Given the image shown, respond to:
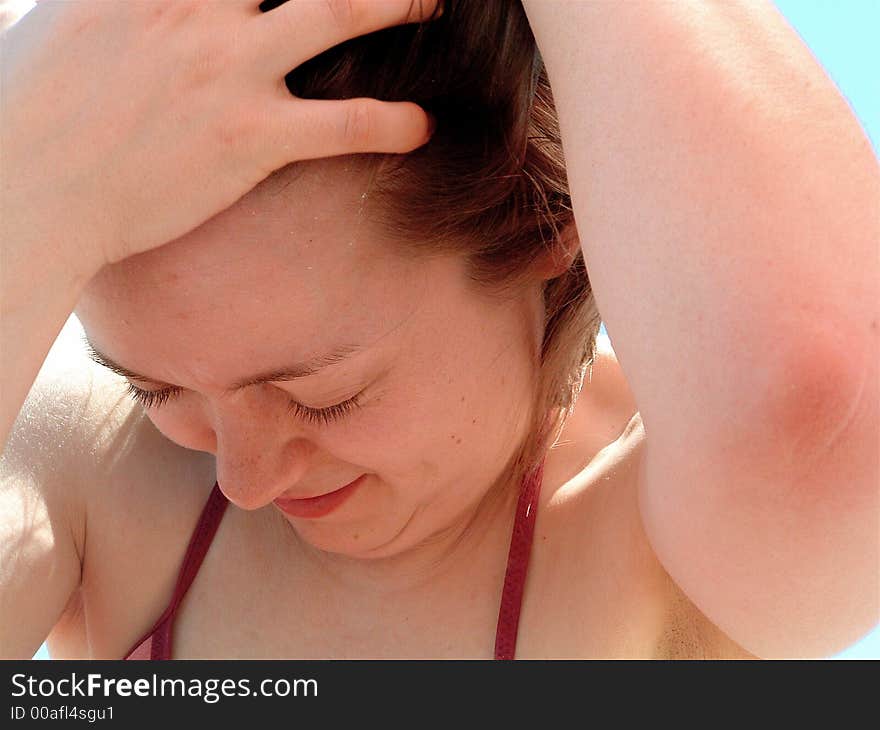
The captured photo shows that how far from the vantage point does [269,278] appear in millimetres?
816

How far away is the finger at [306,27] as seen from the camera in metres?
0.76

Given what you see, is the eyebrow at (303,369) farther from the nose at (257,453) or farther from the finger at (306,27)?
the finger at (306,27)

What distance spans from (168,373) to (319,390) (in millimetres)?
116

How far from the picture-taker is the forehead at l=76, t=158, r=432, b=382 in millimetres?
814

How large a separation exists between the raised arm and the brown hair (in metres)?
0.14

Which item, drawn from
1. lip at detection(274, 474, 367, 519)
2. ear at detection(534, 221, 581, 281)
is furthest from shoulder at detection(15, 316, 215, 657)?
ear at detection(534, 221, 581, 281)

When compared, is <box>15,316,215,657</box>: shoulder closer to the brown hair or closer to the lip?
the lip

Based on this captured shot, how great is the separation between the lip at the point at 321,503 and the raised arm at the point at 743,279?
14.4 inches

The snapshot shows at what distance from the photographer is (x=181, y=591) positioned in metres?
1.20

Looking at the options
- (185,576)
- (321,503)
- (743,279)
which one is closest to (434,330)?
(321,503)

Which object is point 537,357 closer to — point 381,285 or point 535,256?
point 535,256

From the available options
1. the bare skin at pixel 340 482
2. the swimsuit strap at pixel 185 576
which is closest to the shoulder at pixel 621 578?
the bare skin at pixel 340 482

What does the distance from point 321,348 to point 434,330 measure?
0.33ft
